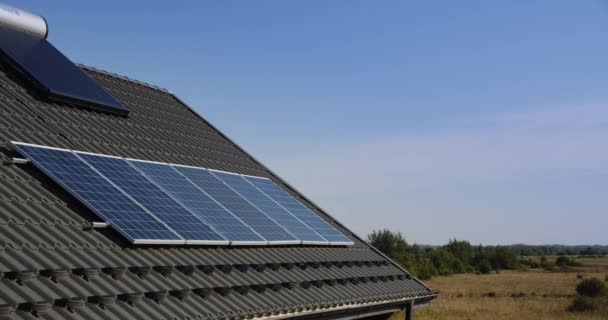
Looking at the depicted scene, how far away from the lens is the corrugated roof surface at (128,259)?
412 inches

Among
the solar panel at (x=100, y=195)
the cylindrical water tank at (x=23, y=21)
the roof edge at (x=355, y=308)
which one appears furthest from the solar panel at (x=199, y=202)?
the cylindrical water tank at (x=23, y=21)

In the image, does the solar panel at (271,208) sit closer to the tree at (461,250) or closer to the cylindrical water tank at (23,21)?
the cylindrical water tank at (23,21)

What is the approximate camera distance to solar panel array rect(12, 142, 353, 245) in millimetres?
13453

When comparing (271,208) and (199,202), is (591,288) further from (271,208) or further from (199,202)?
(199,202)

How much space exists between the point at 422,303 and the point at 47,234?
12.1 meters

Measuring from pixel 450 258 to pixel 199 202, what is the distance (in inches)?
3566

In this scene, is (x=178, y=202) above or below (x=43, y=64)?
below

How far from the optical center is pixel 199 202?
16.2m

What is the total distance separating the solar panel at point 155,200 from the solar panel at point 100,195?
1.03 feet

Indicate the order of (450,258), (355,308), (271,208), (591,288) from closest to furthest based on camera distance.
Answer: (355,308) → (271,208) → (591,288) → (450,258)

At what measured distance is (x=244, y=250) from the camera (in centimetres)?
1591

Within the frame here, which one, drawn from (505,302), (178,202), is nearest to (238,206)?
(178,202)

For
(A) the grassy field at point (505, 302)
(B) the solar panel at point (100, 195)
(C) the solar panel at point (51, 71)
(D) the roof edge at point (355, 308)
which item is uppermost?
(C) the solar panel at point (51, 71)

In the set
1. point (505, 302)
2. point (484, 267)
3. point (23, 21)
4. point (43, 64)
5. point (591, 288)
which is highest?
point (23, 21)
